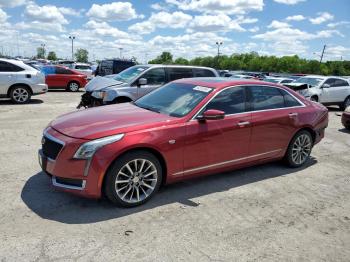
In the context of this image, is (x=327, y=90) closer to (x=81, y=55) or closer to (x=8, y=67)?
(x=8, y=67)

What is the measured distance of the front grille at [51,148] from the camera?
421 cm

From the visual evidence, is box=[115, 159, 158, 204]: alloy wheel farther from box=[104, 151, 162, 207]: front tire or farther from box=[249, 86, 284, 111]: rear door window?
box=[249, 86, 284, 111]: rear door window

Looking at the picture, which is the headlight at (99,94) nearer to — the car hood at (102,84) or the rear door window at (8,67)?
the car hood at (102,84)

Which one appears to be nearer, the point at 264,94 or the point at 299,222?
the point at 299,222

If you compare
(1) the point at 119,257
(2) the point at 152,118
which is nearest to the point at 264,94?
(2) the point at 152,118

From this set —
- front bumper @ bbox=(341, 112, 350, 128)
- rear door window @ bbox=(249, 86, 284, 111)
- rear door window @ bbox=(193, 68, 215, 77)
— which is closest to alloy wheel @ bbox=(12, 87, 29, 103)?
rear door window @ bbox=(193, 68, 215, 77)

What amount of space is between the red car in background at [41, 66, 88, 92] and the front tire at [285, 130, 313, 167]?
1562 centimetres

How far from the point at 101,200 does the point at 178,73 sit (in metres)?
6.58

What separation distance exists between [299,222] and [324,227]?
0.91ft

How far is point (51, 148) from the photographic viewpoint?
4.33 m

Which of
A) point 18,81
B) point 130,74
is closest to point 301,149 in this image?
point 130,74

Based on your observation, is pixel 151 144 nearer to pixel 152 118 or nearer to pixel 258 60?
pixel 152 118

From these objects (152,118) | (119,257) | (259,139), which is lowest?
(119,257)

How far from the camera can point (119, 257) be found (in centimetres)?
332
